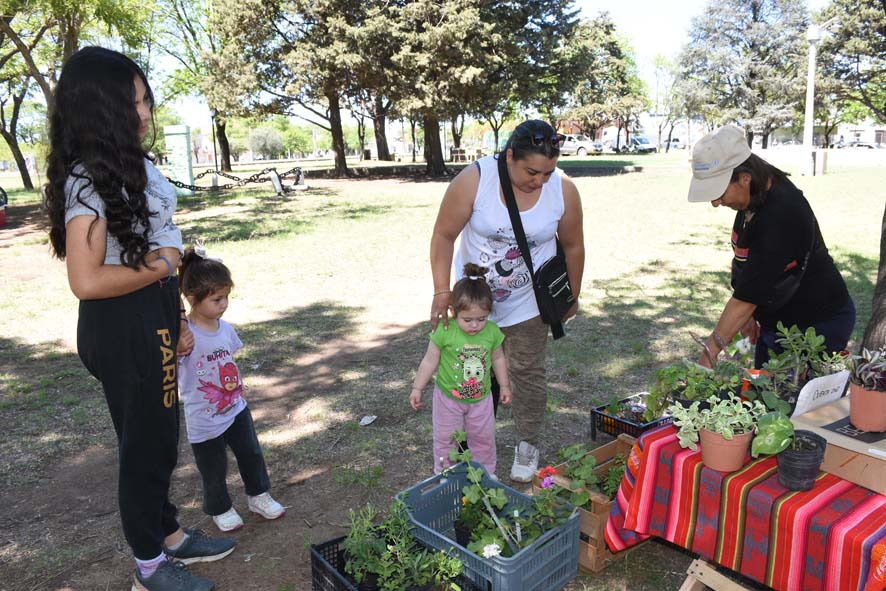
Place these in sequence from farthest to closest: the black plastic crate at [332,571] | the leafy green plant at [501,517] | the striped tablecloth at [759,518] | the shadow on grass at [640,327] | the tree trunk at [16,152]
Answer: the tree trunk at [16,152] < the shadow on grass at [640,327] < the leafy green plant at [501,517] < the black plastic crate at [332,571] < the striped tablecloth at [759,518]

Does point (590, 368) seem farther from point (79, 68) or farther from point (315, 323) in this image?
point (79, 68)

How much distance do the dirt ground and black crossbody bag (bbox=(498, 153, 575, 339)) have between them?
3.60 feet

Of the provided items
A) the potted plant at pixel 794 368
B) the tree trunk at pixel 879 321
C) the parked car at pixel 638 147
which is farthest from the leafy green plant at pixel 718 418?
the parked car at pixel 638 147

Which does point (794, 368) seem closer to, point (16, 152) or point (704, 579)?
point (704, 579)

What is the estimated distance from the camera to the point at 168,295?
244 centimetres

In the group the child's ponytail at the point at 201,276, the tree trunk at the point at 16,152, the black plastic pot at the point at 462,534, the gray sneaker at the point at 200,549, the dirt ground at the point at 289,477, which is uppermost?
the tree trunk at the point at 16,152

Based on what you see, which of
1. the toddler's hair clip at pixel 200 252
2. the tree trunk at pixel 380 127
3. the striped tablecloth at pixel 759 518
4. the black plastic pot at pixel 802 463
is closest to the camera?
the striped tablecloth at pixel 759 518

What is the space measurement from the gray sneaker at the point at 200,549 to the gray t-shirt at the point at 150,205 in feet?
4.64

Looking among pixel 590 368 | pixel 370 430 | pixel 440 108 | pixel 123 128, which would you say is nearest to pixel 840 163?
pixel 440 108

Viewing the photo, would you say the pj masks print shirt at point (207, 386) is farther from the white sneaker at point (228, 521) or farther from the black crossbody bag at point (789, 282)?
the black crossbody bag at point (789, 282)

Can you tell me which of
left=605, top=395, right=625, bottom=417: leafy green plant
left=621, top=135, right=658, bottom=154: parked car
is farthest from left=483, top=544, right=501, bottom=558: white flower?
left=621, top=135, right=658, bottom=154: parked car

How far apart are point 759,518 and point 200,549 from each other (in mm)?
2357

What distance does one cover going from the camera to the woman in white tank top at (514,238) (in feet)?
10.3

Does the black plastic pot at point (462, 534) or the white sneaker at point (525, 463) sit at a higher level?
the black plastic pot at point (462, 534)
